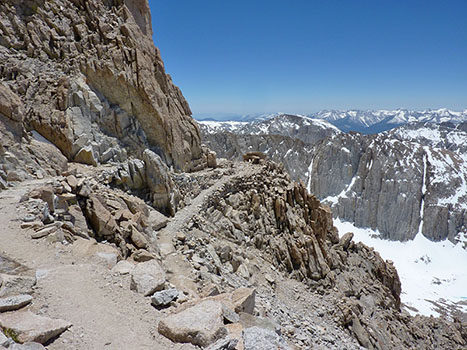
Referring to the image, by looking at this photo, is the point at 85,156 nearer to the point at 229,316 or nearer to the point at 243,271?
the point at 243,271

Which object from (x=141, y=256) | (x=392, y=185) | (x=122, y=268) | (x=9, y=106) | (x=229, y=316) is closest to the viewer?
(x=229, y=316)

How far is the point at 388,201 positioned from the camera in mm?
165125

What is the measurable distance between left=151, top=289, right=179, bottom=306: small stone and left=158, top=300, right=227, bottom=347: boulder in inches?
39.2

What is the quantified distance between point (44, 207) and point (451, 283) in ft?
542

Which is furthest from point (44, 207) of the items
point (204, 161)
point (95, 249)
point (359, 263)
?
point (359, 263)

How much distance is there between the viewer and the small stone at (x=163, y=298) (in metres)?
7.02

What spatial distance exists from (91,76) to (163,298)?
2219cm

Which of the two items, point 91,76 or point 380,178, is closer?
point 91,76

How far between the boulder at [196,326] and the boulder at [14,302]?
118 inches

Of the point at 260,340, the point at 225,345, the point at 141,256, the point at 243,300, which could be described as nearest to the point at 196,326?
the point at 225,345

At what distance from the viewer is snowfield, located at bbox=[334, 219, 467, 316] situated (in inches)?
4141

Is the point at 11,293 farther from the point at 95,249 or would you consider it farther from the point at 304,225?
the point at 304,225

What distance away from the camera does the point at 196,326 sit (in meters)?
5.66

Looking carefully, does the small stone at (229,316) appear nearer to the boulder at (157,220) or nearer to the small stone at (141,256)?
the small stone at (141,256)
